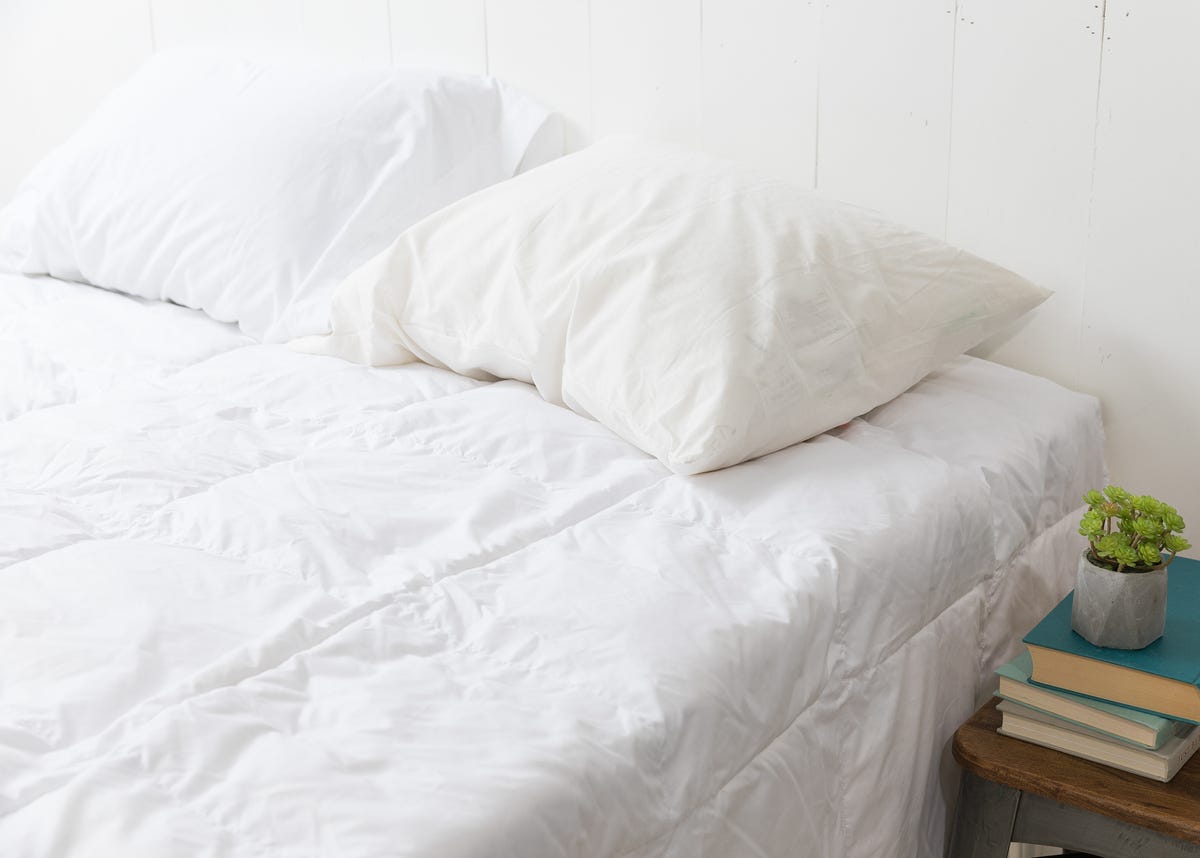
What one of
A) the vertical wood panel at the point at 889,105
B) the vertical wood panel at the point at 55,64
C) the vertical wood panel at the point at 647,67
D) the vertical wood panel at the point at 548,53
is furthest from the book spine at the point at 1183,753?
the vertical wood panel at the point at 55,64

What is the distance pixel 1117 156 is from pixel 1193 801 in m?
0.71

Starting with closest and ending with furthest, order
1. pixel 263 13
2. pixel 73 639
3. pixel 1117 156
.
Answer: pixel 73 639 → pixel 1117 156 → pixel 263 13

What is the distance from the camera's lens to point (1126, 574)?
103 cm

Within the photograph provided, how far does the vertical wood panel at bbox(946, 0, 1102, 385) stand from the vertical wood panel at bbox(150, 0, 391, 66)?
3.10 feet

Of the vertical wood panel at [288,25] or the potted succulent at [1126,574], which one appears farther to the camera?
the vertical wood panel at [288,25]

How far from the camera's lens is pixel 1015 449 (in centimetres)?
123

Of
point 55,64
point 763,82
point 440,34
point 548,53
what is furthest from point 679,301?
point 55,64

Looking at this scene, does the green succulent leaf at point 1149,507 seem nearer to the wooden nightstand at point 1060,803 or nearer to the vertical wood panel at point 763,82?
the wooden nightstand at point 1060,803

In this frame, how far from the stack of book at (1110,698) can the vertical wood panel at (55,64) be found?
1.96 metres

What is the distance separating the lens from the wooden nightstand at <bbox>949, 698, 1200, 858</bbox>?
969 millimetres

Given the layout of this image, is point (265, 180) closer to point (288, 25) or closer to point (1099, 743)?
point (288, 25)

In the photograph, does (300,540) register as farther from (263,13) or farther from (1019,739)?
(263,13)

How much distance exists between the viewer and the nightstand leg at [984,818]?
3.46ft

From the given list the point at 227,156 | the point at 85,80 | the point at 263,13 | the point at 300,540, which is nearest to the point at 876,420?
the point at 300,540
